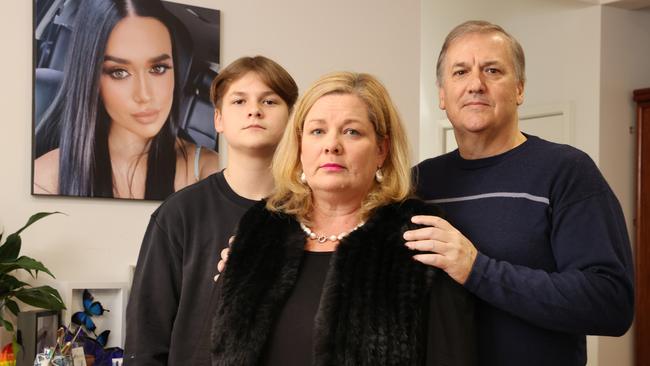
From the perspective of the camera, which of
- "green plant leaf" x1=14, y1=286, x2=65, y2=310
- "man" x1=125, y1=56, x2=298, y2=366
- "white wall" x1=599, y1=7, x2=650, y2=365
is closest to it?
"man" x1=125, y1=56, x2=298, y2=366

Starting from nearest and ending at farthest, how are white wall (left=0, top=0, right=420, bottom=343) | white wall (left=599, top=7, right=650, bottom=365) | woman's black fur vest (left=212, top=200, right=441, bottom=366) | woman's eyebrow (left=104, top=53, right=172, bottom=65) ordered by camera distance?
woman's black fur vest (left=212, top=200, right=441, bottom=366)
white wall (left=0, top=0, right=420, bottom=343)
woman's eyebrow (left=104, top=53, right=172, bottom=65)
white wall (left=599, top=7, right=650, bottom=365)

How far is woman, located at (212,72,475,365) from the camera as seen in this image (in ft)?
5.31

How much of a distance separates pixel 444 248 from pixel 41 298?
165 cm

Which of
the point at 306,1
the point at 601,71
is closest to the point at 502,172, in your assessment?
the point at 306,1

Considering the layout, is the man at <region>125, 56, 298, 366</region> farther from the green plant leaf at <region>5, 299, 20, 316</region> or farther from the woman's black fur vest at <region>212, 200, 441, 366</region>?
the green plant leaf at <region>5, 299, 20, 316</region>

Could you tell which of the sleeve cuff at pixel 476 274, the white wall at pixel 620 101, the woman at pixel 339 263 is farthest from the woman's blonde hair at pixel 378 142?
the white wall at pixel 620 101

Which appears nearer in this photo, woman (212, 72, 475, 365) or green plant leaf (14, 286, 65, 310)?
woman (212, 72, 475, 365)

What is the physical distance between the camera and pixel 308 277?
173 cm

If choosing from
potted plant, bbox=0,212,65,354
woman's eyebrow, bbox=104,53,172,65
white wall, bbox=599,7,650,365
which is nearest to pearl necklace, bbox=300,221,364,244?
potted plant, bbox=0,212,65,354

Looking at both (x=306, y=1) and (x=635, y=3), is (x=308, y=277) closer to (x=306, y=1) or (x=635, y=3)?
(x=306, y=1)

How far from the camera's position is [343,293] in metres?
1.65

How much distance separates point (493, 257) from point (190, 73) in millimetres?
1822

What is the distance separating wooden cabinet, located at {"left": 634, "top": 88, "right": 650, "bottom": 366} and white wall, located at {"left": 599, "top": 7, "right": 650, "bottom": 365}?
0.05m

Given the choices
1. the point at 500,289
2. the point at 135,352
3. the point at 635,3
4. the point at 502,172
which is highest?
the point at 635,3
